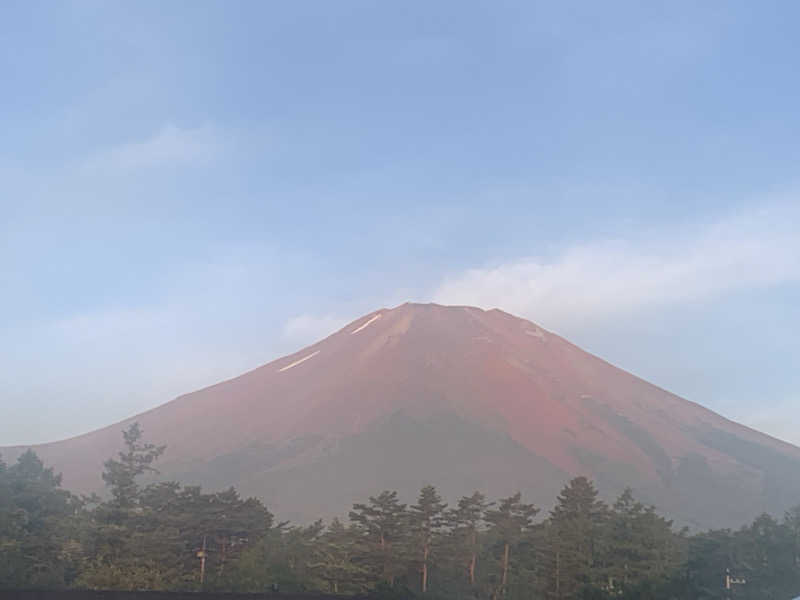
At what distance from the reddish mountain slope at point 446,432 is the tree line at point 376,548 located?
4910cm

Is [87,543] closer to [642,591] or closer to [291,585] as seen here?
[291,585]

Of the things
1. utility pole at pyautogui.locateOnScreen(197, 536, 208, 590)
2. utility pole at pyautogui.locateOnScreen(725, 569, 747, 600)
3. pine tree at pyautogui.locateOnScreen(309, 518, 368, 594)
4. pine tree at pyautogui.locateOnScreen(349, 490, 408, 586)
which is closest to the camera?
utility pole at pyautogui.locateOnScreen(197, 536, 208, 590)

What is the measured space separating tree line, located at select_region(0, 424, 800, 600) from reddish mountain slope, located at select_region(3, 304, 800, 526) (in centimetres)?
4910

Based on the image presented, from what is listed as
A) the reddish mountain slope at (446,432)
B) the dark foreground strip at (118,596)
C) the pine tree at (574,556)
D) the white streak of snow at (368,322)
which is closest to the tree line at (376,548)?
the pine tree at (574,556)

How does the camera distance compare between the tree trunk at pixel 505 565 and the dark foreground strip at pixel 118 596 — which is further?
the tree trunk at pixel 505 565

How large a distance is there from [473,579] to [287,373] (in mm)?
99481

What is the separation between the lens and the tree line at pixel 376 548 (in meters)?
35.0

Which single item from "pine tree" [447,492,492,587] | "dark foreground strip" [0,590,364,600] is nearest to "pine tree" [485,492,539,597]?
"pine tree" [447,492,492,587]

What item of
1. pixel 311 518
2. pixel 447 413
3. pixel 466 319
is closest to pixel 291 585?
pixel 311 518

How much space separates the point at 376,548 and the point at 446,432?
75678 millimetres

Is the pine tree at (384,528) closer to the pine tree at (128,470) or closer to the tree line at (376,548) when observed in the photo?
the tree line at (376,548)

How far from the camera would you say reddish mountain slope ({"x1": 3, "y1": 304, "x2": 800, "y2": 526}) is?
338 ft

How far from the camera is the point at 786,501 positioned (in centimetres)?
10588

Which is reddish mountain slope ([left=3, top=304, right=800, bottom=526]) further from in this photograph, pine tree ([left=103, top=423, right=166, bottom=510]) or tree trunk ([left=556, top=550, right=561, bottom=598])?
tree trunk ([left=556, top=550, right=561, bottom=598])
